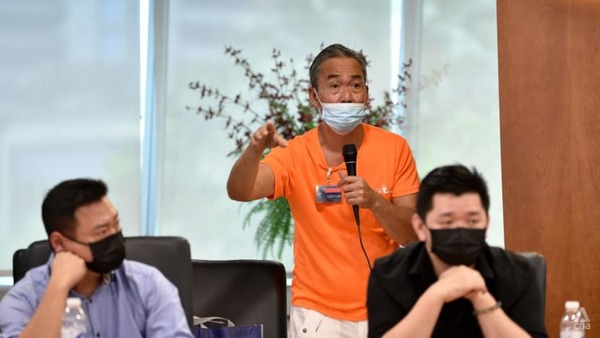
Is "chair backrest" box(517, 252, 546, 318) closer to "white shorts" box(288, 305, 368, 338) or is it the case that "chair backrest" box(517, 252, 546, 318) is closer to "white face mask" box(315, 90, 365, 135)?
"white shorts" box(288, 305, 368, 338)

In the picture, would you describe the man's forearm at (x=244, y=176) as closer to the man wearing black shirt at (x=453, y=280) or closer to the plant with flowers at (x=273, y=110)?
the man wearing black shirt at (x=453, y=280)

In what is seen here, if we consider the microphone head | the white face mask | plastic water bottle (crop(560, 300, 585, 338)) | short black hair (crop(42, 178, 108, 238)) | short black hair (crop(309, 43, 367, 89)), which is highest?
short black hair (crop(309, 43, 367, 89))

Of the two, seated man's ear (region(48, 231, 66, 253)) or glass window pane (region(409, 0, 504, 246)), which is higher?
glass window pane (region(409, 0, 504, 246))

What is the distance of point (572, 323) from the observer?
2.68 meters

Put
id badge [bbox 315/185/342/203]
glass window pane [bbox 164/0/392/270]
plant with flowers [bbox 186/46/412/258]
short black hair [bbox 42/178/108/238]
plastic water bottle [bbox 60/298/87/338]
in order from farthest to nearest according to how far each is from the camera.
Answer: glass window pane [bbox 164/0/392/270] → plant with flowers [bbox 186/46/412/258] → id badge [bbox 315/185/342/203] → short black hair [bbox 42/178/108/238] → plastic water bottle [bbox 60/298/87/338]

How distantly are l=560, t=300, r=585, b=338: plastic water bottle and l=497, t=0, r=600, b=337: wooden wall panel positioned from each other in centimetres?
110

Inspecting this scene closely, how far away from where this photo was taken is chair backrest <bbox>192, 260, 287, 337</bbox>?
3.43m

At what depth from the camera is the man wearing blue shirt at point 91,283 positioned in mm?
2670

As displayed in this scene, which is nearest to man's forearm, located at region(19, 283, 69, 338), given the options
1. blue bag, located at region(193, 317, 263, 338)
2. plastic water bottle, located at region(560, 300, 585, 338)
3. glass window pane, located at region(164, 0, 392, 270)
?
blue bag, located at region(193, 317, 263, 338)

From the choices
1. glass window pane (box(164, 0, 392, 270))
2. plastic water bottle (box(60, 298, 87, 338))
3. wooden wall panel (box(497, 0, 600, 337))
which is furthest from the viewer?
glass window pane (box(164, 0, 392, 270))

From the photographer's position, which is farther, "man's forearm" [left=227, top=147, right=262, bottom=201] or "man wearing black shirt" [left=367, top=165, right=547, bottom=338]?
"man's forearm" [left=227, top=147, right=262, bottom=201]

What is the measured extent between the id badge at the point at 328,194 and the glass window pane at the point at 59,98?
2.35 m

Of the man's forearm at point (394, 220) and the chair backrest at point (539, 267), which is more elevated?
the man's forearm at point (394, 220)

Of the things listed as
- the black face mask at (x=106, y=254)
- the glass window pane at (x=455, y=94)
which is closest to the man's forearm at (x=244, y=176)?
the black face mask at (x=106, y=254)
